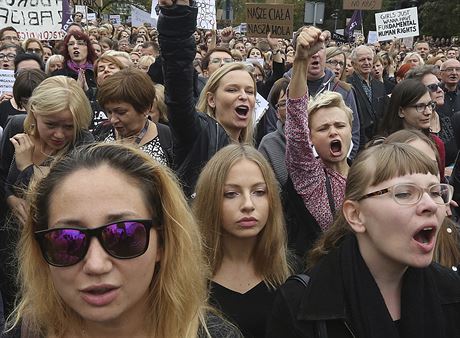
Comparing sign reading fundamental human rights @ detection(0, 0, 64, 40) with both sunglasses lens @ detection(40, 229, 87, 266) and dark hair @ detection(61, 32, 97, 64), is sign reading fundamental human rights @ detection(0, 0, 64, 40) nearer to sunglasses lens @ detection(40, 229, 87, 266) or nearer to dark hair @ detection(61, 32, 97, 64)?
dark hair @ detection(61, 32, 97, 64)

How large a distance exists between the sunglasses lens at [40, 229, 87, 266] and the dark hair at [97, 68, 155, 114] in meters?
2.44

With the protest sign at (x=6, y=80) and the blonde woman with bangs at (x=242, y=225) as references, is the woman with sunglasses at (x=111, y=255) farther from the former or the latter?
the protest sign at (x=6, y=80)

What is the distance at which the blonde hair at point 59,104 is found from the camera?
379cm

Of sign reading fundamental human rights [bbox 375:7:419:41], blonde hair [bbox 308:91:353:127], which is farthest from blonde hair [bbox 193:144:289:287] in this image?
sign reading fundamental human rights [bbox 375:7:419:41]

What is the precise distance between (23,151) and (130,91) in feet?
2.32

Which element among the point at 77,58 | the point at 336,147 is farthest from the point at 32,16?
the point at 336,147

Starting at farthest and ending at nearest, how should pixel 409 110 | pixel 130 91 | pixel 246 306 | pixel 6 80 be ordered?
pixel 6 80 < pixel 409 110 < pixel 130 91 < pixel 246 306

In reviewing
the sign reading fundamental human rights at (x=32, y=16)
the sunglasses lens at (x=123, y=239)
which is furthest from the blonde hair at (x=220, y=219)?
the sign reading fundamental human rights at (x=32, y=16)

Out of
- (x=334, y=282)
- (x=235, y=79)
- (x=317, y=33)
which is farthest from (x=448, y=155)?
(x=334, y=282)

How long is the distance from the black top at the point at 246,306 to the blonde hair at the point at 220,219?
88 millimetres

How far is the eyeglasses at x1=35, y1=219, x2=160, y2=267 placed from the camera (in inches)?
66.3

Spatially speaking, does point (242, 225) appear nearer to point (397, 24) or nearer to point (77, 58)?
point (77, 58)

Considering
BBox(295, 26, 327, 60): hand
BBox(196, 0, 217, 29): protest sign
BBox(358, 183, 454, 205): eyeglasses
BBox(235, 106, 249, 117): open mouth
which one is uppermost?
BBox(196, 0, 217, 29): protest sign

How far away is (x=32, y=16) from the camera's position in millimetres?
10008
